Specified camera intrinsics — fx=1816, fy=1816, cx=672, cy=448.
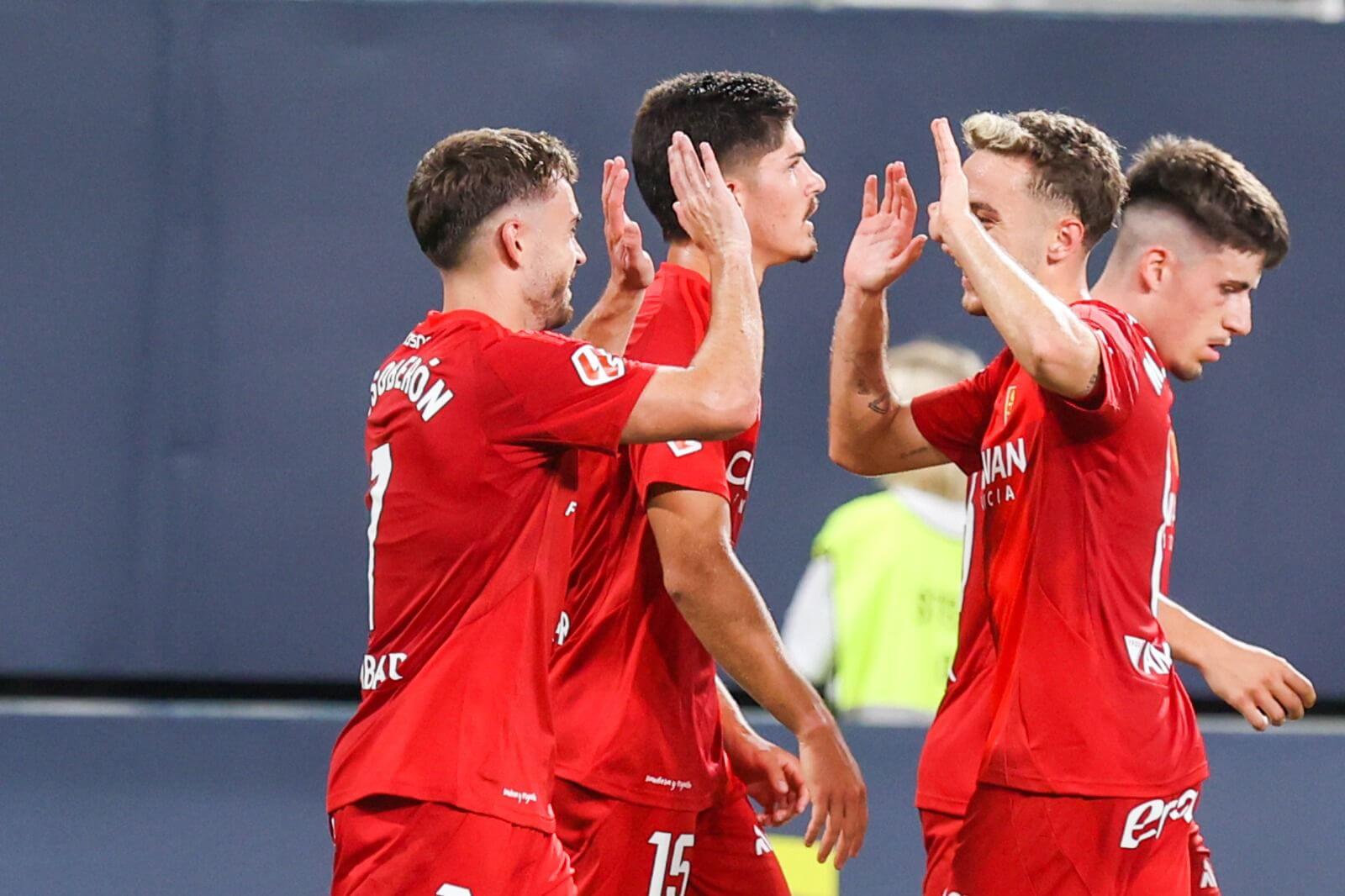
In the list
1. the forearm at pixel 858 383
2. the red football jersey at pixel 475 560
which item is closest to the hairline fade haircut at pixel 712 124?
the forearm at pixel 858 383

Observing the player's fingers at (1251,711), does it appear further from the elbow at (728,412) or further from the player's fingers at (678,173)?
the player's fingers at (678,173)

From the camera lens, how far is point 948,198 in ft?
10.1

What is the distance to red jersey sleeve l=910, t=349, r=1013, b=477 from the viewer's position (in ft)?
12.0

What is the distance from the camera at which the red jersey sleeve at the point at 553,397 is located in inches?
115

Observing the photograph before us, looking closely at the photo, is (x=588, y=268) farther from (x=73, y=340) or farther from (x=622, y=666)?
(x=622, y=666)

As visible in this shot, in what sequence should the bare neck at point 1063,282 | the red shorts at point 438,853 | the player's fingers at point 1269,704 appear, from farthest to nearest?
the player's fingers at point 1269,704, the bare neck at point 1063,282, the red shorts at point 438,853

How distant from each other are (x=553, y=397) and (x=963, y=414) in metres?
1.11

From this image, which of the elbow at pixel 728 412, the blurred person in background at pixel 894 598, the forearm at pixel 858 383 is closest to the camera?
the elbow at pixel 728 412

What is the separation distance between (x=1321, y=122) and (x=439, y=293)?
2.72m

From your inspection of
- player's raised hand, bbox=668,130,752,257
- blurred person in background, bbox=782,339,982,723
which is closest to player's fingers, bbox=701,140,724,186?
player's raised hand, bbox=668,130,752,257

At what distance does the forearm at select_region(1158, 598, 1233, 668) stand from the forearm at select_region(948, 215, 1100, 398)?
789 millimetres

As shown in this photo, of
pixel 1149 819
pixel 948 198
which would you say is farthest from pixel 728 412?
pixel 1149 819

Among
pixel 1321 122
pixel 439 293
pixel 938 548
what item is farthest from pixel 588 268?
pixel 1321 122

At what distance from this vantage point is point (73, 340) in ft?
17.7
